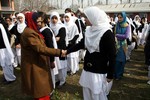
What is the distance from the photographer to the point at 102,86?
3.43m

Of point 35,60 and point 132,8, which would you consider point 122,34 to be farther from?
point 132,8

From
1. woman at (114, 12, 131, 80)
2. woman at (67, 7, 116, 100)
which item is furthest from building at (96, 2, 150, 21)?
woman at (67, 7, 116, 100)

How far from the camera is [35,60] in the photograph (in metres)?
3.59

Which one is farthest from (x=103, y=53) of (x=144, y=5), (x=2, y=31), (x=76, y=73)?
(x=144, y=5)

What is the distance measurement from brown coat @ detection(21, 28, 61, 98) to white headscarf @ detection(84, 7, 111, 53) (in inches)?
24.3

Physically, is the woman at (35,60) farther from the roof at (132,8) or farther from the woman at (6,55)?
the roof at (132,8)

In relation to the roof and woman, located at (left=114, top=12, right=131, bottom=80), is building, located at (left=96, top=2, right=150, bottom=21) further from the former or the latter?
woman, located at (left=114, top=12, right=131, bottom=80)

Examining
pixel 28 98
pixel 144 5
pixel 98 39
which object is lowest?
pixel 28 98

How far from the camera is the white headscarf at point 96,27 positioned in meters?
3.23

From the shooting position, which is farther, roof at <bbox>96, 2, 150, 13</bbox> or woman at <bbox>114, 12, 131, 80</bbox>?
roof at <bbox>96, 2, 150, 13</bbox>

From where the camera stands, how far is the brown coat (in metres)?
3.43

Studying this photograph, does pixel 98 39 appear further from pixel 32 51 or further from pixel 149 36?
pixel 149 36

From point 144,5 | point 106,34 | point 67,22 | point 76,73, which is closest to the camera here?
point 106,34

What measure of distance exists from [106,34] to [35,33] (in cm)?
109
